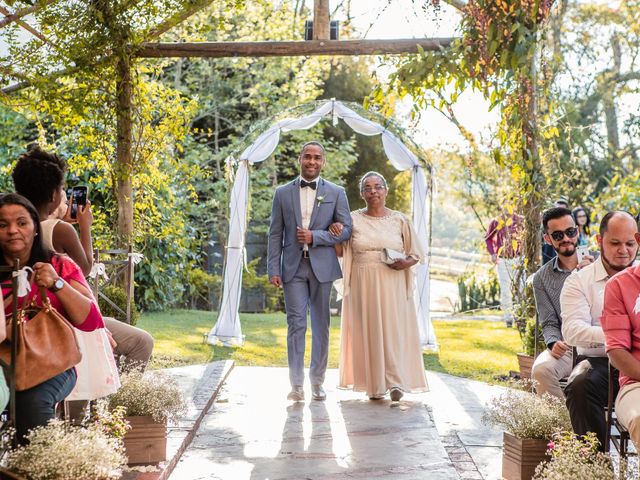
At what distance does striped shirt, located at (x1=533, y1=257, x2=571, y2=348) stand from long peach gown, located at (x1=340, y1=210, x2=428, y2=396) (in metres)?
1.86

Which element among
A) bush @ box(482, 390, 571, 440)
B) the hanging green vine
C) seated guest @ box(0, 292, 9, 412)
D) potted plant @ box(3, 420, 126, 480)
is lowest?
bush @ box(482, 390, 571, 440)

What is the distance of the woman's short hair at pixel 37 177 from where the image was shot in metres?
4.80

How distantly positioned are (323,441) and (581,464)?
2510 millimetres

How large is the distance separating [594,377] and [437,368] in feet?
17.1

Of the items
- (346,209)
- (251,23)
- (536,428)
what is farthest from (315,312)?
(251,23)

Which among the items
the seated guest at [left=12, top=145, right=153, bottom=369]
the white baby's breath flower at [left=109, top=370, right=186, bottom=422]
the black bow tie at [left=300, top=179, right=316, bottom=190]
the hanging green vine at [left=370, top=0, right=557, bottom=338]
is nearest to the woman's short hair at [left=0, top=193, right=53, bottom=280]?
the seated guest at [left=12, top=145, right=153, bottom=369]

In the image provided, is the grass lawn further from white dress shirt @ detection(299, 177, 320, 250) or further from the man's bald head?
the man's bald head

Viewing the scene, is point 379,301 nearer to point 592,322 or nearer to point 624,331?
point 592,322

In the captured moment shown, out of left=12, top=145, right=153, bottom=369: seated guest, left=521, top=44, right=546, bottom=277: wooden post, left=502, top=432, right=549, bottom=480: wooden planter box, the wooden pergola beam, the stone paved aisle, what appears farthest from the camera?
the wooden pergola beam

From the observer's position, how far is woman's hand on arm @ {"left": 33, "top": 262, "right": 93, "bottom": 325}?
3879 mm

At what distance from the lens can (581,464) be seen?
3531 millimetres

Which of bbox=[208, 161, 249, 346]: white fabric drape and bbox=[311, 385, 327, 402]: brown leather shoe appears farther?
bbox=[208, 161, 249, 346]: white fabric drape

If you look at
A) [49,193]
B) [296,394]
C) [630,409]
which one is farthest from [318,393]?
[630,409]

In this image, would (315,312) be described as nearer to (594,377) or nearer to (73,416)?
(73,416)
